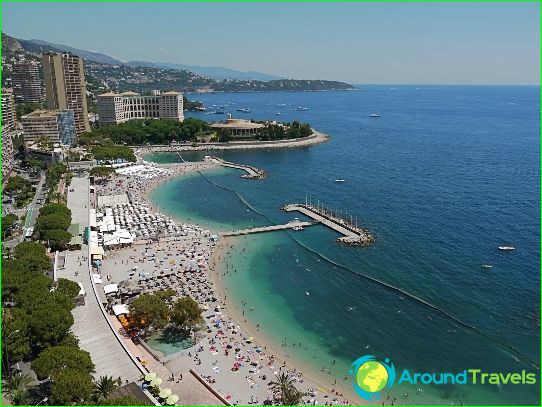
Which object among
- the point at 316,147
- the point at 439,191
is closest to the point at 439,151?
the point at 316,147

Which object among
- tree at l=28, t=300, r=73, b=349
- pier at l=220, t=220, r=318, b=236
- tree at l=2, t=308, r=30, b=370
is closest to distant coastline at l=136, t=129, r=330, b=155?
pier at l=220, t=220, r=318, b=236

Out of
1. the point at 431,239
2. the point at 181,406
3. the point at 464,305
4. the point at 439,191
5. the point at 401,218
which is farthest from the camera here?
the point at 439,191

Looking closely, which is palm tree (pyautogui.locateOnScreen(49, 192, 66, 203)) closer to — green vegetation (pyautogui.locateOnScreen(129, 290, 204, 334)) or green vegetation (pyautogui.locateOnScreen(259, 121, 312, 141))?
green vegetation (pyautogui.locateOnScreen(129, 290, 204, 334))

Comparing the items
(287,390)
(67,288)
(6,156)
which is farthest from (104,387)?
(6,156)

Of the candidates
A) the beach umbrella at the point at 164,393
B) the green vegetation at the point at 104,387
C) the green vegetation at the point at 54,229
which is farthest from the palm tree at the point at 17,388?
the green vegetation at the point at 54,229

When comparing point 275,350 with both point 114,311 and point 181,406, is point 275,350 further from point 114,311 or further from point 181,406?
point 114,311
